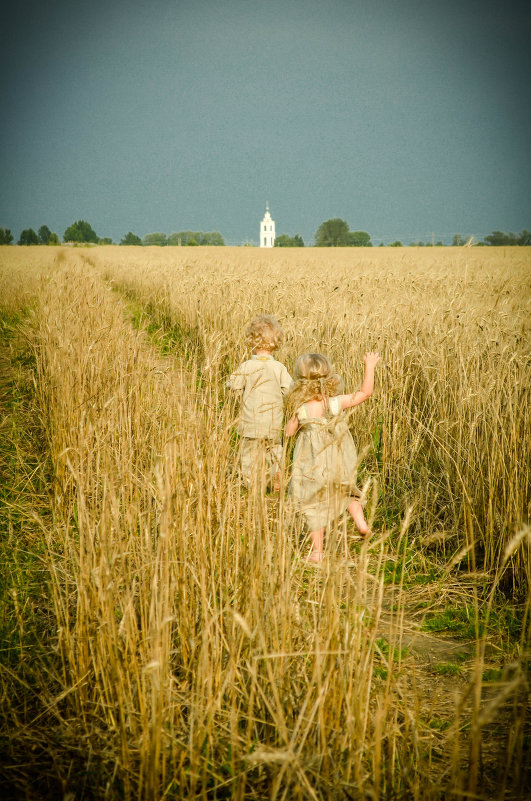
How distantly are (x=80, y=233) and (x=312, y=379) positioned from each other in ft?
414

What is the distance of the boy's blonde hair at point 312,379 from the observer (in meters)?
2.47

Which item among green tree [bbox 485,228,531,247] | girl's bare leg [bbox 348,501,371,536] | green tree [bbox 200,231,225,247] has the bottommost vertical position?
girl's bare leg [bbox 348,501,371,536]

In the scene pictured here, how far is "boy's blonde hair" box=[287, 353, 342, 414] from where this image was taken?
2.47m

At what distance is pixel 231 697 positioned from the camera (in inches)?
46.3

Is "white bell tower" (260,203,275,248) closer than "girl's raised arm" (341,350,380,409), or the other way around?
"girl's raised arm" (341,350,380,409)

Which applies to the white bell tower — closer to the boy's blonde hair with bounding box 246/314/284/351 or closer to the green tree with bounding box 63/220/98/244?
the green tree with bounding box 63/220/98/244

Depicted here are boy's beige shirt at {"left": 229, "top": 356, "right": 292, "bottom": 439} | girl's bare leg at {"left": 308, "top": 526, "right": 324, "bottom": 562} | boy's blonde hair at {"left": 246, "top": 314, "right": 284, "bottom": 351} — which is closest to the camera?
girl's bare leg at {"left": 308, "top": 526, "right": 324, "bottom": 562}

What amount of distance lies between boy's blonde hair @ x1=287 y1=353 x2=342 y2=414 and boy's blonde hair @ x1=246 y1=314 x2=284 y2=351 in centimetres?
51

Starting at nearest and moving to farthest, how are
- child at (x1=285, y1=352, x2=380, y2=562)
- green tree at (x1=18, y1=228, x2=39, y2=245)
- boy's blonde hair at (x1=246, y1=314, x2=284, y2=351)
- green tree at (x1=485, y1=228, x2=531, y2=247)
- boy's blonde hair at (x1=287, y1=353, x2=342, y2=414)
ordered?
child at (x1=285, y1=352, x2=380, y2=562), boy's blonde hair at (x1=287, y1=353, x2=342, y2=414), boy's blonde hair at (x1=246, y1=314, x2=284, y2=351), green tree at (x1=485, y1=228, x2=531, y2=247), green tree at (x1=18, y1=228, x2=39, y2=245)

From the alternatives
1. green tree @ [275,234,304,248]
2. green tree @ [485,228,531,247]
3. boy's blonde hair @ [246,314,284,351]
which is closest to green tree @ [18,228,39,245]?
green tree @ [275,234,304,248]

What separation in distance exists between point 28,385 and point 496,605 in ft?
12.7

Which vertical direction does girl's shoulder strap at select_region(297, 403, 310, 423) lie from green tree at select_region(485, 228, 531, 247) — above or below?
below

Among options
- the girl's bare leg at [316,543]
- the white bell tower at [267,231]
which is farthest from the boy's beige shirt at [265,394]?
the white bell tower at [267,231]

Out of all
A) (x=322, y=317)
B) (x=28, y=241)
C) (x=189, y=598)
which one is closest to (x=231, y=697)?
(x=189, y=598)
